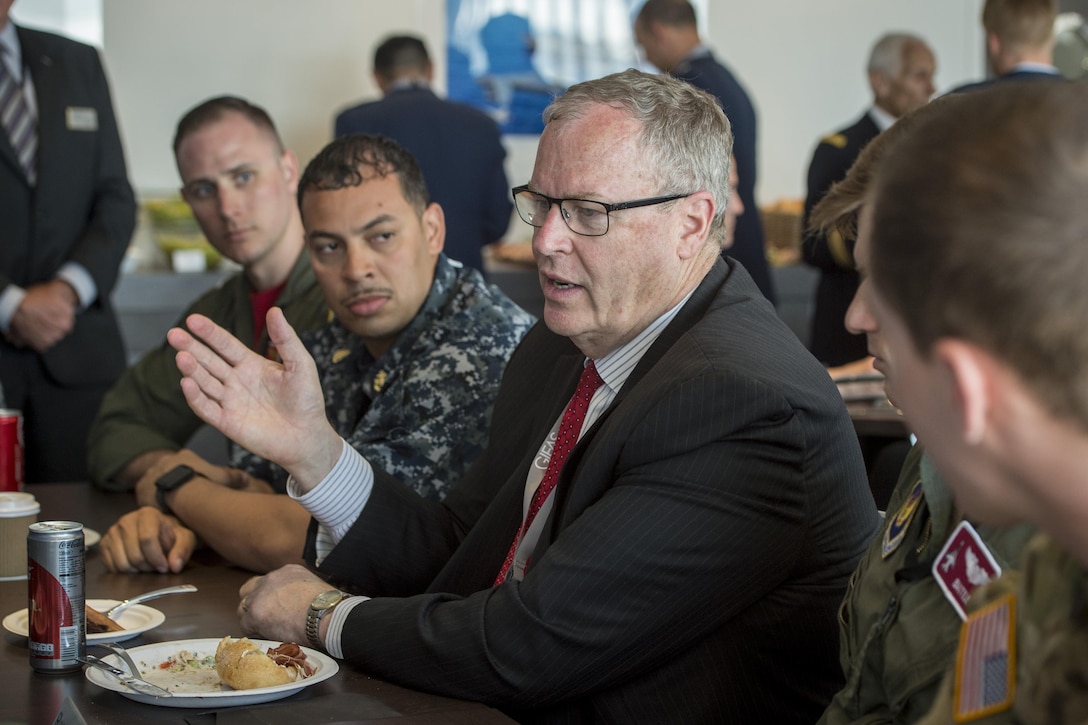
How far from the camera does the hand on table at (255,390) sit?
1675mm

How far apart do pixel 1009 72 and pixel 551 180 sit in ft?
8.65

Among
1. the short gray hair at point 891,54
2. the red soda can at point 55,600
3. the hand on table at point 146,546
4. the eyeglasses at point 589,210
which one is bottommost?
the hand on table at point 146,546

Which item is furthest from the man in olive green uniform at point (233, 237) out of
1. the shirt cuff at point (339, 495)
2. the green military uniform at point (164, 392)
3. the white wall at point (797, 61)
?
the white wall at point (797, 61)

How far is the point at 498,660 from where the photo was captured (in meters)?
1.38

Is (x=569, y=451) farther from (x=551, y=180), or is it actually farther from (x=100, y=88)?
(x=100, y=88)

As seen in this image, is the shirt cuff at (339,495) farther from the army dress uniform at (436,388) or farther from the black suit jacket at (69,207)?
the black suit jacket at (69,207)

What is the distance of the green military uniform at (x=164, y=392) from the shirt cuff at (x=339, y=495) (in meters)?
0.87

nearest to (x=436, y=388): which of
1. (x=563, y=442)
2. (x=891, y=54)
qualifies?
(x=563, y=442)

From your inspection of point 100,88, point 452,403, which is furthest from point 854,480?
point 100,88

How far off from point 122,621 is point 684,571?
763 mm

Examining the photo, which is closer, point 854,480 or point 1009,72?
point 854,480

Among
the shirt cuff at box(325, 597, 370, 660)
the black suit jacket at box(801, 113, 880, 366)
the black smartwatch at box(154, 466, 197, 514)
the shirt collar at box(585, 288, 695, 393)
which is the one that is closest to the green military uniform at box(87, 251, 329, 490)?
the black smartwatch at box(154, 466, 197, 514)

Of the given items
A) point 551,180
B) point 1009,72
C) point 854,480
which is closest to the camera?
point 854,480

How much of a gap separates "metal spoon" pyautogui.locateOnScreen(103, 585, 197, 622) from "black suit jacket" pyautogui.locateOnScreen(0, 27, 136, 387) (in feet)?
7.29
